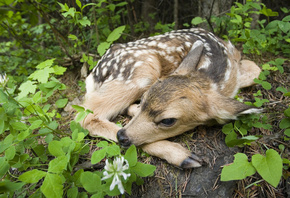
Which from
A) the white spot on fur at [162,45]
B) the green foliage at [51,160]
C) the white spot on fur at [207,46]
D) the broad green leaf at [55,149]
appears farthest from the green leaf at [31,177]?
the white spot on fur at [207,46]

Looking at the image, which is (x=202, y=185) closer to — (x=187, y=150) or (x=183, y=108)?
(x=187, y=150)

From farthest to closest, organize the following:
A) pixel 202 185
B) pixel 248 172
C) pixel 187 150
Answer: pixel 187 150
pixel 202 185
pixel 248 172

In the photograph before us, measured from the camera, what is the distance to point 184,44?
2.97 metres

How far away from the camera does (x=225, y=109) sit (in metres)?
2.00

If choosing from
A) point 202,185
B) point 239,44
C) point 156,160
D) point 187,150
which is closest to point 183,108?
point 187,150

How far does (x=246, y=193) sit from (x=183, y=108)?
897 mm

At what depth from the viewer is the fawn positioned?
6.61ft

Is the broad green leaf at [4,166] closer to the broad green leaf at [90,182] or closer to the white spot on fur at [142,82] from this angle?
the broad green leaf at [90,182]

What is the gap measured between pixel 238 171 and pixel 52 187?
4.19 ft

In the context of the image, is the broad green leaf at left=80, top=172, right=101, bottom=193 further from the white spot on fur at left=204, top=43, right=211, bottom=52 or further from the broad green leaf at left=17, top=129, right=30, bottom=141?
the white spot on fur at left=204, top=43, right=211, bottom=52

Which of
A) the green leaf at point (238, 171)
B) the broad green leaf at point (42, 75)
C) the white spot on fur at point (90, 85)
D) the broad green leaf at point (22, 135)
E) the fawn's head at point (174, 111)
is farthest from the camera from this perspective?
the white spot on fur at point (90, 85)

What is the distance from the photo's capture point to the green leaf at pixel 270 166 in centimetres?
134

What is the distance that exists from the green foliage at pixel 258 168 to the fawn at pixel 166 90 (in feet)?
1.30

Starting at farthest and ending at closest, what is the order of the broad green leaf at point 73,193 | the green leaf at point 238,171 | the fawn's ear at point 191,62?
the fawn's ear at point 191,62 < the broad green leaf at point 73,193 < the green leaf at point 238,171
